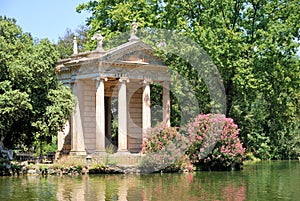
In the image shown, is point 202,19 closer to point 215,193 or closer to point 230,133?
point 230,133

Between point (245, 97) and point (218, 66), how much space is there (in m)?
4.75

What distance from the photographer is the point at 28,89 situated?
1259 inches

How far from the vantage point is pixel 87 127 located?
39.2m

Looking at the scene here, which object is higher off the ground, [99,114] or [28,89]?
[28,89]

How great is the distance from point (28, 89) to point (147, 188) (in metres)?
11.4

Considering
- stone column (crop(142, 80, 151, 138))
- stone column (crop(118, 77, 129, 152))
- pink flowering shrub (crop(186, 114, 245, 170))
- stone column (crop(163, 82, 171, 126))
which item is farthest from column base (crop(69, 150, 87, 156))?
pink flowering shrub (crop(186, 114, 245, 170))

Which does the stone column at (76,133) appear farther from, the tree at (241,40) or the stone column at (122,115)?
the tree at (241,40)

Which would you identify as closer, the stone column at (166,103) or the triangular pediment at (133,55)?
the triangular pediment at (133,55)

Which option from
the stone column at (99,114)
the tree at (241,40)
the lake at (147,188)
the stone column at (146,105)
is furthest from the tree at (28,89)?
the tree at (241,40)

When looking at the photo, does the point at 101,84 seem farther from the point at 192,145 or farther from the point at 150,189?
the point at 150,189

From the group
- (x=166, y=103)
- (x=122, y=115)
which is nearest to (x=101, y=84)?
(x=122, y=115)

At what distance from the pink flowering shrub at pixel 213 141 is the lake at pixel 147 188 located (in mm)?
3259

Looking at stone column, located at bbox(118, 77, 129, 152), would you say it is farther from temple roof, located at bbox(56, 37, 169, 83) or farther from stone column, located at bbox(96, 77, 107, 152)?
stone column, located at bbox(96, 77, 107, 152)

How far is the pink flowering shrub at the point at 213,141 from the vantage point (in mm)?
34156
